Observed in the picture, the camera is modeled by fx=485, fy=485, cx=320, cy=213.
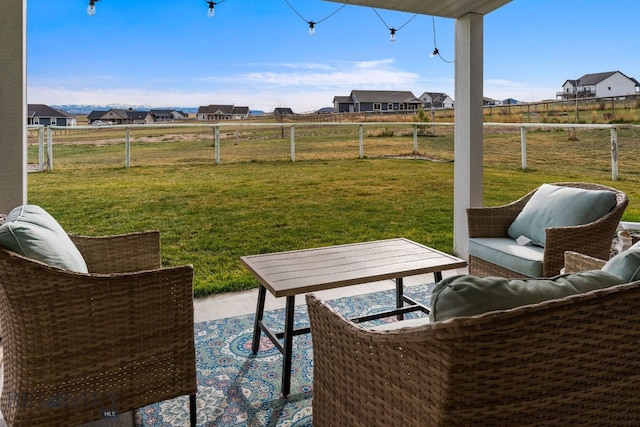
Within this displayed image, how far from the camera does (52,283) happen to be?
158 centimetres

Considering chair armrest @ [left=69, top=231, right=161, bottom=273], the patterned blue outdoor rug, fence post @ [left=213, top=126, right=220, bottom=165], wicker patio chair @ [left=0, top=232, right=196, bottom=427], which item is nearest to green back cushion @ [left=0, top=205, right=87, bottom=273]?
wicker patio chair @ [left=0, top=232, right=196, bottom=427]

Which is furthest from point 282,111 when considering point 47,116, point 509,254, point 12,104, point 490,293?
point 490,293

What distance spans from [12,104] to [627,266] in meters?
3.08

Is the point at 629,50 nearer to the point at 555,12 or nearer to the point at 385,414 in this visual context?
the point at 555,12

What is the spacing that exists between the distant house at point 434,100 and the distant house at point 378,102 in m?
0.07

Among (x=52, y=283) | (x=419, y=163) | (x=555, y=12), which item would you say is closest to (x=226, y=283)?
(x=52, y=283)

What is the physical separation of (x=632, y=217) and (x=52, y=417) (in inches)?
206

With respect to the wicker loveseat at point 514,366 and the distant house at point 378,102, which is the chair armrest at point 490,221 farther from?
the distant house at point 378,102

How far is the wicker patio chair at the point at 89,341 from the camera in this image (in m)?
1.59

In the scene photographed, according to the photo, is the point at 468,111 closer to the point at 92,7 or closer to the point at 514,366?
the point at 92,7

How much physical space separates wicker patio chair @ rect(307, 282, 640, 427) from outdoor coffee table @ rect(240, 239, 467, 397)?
90cm

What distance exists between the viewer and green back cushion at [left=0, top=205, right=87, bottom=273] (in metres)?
1.61

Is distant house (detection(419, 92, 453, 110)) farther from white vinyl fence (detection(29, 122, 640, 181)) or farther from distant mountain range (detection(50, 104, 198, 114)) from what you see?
distant mountain range (detection(50, 104, 198, 114))

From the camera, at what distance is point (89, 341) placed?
166 centimetres
